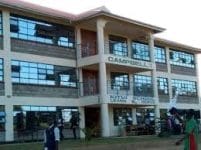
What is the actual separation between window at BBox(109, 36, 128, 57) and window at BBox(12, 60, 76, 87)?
14.5 feet

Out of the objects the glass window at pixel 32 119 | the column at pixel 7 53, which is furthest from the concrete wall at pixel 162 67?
the column at pixel 7 53

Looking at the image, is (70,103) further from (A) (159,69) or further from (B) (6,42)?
(A) (159,69)

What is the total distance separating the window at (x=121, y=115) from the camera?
1623 inches

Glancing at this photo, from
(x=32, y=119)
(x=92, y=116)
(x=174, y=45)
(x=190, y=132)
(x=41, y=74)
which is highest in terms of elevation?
(x=174, y=45)

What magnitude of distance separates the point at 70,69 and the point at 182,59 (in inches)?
690

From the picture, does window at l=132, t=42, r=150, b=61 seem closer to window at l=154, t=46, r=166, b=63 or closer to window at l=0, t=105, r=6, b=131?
window at l=154, t=46, r=166, b=63

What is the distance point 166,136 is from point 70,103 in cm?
772

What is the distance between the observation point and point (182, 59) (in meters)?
51.8

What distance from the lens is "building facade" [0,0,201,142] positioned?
3316cm

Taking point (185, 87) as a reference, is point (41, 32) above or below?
above

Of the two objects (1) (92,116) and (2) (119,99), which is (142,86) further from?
(2) (119,99)

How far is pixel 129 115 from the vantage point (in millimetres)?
42594

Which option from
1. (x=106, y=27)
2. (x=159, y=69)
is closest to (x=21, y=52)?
(x=106, y=27)

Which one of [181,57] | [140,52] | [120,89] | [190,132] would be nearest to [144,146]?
[190,132]
